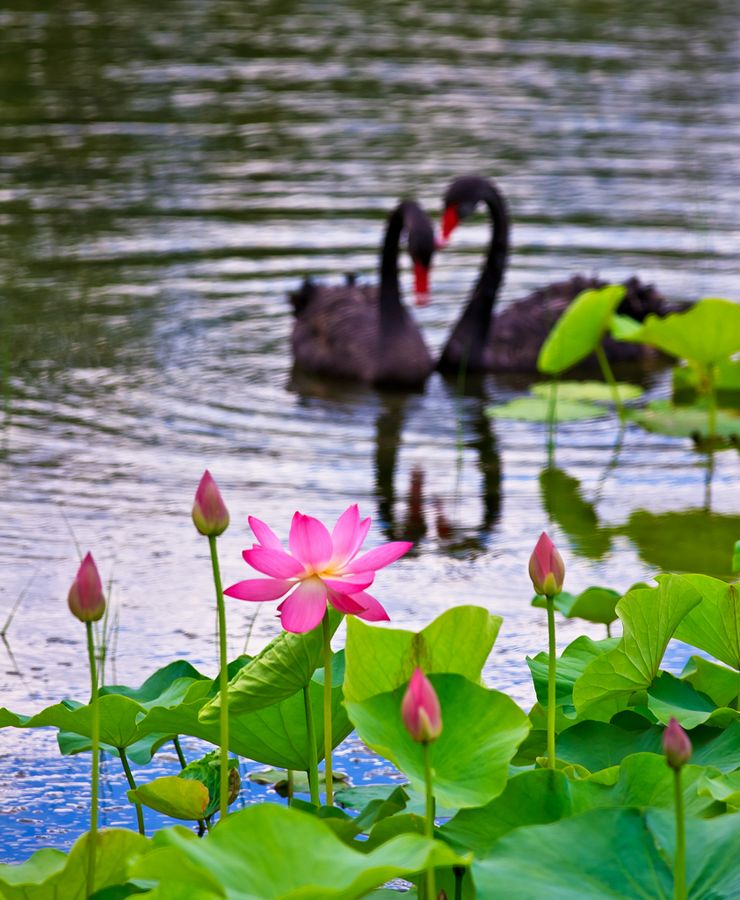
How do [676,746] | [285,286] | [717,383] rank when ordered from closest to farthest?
1. [676,746]
2. [717,383]
3. [285,286]

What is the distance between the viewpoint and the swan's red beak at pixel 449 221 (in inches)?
270

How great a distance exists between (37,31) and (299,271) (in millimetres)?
8405

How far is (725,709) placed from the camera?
2.47 m

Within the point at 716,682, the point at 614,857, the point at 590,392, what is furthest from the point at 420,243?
the point at 614,857

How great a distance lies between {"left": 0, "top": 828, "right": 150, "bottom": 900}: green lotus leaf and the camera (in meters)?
2.06

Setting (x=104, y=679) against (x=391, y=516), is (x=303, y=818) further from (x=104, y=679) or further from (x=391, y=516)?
(x=391, y=516)

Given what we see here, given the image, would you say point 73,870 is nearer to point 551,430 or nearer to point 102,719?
point 102,719

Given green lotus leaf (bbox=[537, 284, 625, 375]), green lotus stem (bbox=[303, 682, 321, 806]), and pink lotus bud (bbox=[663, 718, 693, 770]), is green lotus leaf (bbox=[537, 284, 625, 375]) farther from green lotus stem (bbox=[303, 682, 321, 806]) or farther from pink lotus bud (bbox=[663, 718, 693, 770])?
pink lotus bud (bbox=[663, 718, 693, 770])

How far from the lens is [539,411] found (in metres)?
5.95

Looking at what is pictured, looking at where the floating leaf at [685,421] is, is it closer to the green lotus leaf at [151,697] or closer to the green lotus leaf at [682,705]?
the green lotus leaf at [682,705]

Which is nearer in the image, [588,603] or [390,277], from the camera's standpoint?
[588,603]

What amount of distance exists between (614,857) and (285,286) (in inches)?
245

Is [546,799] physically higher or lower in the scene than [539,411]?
higher

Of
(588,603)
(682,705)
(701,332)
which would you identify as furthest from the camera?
(701,332)
